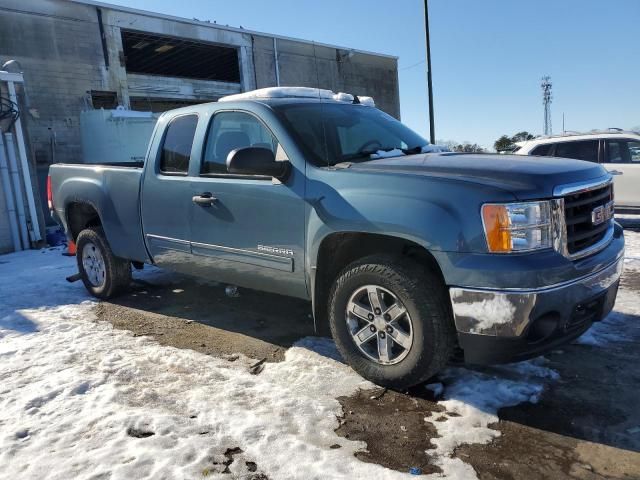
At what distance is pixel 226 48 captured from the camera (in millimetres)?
20328

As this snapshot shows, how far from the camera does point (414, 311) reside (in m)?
3.09

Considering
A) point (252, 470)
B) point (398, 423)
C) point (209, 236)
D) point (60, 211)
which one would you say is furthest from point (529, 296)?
point (60, 211)

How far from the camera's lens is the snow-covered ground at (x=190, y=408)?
2.63 meters

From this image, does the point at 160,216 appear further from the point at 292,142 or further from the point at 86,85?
the point at 86,85

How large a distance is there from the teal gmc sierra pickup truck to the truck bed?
0.14 m

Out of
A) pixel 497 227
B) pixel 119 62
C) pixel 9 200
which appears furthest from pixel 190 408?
pixel 119 62

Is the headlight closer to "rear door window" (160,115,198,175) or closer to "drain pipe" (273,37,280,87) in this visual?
"rear door window" (160,115,198,175)

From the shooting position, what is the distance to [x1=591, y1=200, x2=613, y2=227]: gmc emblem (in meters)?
3.24

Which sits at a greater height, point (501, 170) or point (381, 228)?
point (501, 170)

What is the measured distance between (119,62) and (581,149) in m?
13.9

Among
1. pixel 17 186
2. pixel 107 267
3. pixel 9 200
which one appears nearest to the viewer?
pixel 107 267

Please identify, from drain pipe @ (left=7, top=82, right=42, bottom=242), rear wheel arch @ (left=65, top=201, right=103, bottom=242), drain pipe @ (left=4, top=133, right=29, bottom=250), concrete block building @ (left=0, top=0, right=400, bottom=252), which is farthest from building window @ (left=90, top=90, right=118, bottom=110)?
rear wheel arch @ (left=65, top=201, right=103, bottom=242)

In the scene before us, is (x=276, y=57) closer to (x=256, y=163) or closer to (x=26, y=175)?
(x=26, y=175)

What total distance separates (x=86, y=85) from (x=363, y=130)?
14236 millimetres
